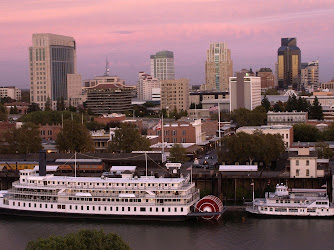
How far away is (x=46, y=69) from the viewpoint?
136375 mm

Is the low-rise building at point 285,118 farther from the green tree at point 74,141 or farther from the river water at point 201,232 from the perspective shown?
the river water at point 201,232

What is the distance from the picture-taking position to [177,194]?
38188 mm

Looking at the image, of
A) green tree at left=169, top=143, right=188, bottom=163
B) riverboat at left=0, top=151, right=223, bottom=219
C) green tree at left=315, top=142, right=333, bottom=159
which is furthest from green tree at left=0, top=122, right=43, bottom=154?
green tree at left=315, top=142, right=333, bottom=159

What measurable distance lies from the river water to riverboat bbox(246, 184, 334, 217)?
503mm

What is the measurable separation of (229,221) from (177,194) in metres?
2.99

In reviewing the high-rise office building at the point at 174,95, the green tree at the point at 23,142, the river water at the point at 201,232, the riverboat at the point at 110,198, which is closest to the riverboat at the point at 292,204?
the river water at the point at 201,232

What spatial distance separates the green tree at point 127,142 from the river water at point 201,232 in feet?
51.6

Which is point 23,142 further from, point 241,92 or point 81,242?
point 241,92

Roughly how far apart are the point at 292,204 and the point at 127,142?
18779 millimetres

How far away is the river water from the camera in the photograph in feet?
108

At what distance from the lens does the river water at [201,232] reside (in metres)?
33.0

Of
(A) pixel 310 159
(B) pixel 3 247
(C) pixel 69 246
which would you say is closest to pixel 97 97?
(A) pixel 310 159

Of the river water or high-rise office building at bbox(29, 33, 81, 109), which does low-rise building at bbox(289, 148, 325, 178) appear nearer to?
the river water

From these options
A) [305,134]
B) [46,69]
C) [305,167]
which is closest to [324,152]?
[305,167]
